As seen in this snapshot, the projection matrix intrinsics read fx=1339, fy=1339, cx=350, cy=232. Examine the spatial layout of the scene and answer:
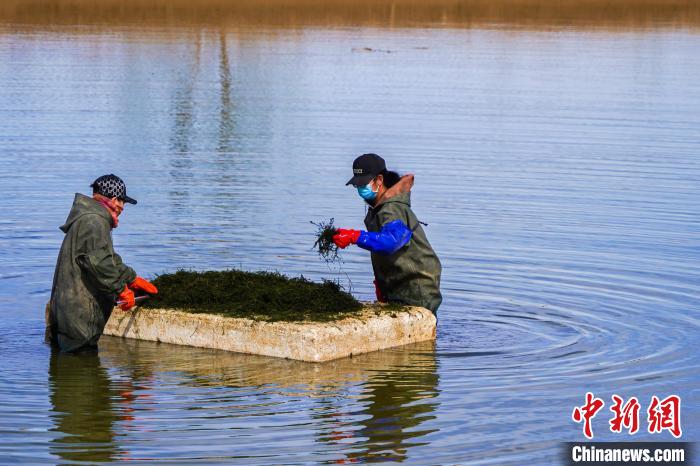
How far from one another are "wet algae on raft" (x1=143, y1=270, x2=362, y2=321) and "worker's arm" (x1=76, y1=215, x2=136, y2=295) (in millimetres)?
975

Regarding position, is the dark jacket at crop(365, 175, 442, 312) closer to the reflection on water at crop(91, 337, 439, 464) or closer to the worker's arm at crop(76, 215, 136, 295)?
the reflection on water at crop(91, 337, 439, 464)

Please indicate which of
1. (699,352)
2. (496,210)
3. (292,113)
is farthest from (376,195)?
(292,113)

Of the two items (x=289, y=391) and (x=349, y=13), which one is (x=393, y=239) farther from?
(x=349, y=13)

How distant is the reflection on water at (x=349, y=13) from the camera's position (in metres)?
55.2

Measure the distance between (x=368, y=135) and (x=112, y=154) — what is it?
5132 millimetres

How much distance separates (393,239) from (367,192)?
0.54 metres

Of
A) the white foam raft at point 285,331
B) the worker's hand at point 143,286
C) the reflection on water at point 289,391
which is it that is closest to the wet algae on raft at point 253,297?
the white foam raft at point 285,331

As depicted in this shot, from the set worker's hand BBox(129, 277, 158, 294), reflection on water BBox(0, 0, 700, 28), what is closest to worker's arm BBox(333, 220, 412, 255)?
worker's hand BBox(129, 277, 158, 294)

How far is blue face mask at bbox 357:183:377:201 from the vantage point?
12297mm

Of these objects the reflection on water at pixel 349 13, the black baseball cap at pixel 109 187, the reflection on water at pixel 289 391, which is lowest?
the reflection on water at pixel 289 391

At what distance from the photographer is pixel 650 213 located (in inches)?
760

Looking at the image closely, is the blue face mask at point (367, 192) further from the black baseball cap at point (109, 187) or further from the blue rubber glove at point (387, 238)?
the black baseball cap at point (109, 187)

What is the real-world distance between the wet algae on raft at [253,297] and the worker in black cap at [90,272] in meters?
0.65

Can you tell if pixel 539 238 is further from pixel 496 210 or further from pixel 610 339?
pixel 610 339
